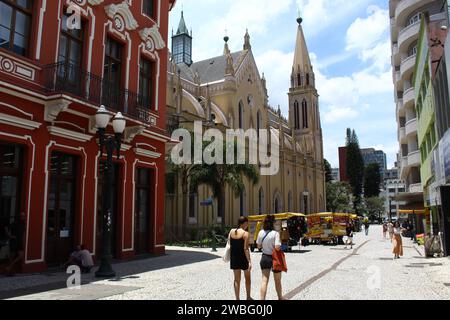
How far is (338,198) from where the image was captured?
3430 inches

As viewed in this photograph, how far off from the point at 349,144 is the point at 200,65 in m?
65.5

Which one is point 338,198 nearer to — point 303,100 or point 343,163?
point 303,100

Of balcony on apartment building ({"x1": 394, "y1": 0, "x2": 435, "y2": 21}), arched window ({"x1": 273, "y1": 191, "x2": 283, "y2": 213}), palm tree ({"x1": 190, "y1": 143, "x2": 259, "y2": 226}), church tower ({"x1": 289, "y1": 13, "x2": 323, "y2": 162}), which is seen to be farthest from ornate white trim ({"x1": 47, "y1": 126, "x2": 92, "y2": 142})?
church tower ({"x1": 289, "y1": 13, "x2": 323, "y2": 162})

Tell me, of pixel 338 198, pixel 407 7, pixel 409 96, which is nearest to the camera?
pixel 409 96

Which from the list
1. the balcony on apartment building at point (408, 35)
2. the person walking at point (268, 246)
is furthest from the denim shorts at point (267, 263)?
the balcony on apartment building at point (408, 35)

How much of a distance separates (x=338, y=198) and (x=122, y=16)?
7736 centimetres

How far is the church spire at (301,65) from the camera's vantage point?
7975 cm

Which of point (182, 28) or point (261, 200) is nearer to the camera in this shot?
point (261, 200)

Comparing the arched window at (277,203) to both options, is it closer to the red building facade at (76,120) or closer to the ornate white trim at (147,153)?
the red building facade at (76,120)

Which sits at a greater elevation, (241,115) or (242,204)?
(241,115)

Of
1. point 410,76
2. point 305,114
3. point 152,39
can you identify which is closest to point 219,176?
point 152,39
